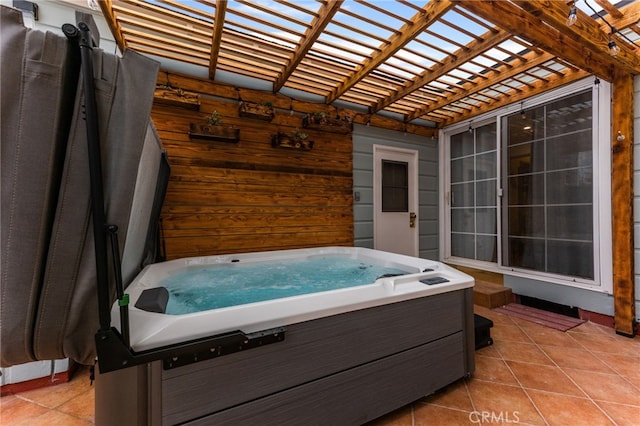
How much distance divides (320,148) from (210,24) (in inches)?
59.6

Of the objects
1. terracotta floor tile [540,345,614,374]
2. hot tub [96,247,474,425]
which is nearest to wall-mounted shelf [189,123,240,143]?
hot tub [96,247,474,425]

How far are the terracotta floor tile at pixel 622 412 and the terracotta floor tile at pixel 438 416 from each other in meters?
0.70

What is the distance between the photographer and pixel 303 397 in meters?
1.07

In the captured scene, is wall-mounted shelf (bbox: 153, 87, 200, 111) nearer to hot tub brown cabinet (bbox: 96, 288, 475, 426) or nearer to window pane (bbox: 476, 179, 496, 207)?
hot tub brown cabinet (bbox: 96, 288, 475, 426)

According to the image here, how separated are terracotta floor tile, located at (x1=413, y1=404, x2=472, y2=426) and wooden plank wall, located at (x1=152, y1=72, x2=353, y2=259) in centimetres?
184

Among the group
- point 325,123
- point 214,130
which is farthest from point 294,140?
point 214,130

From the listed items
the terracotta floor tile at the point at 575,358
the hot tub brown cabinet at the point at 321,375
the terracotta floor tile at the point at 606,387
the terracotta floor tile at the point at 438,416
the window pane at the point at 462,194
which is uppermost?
the window pane at the point at 462,194

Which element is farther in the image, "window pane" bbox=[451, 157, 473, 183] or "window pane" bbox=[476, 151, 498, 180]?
"window pane" bbox=[451, 157, 473, 183]

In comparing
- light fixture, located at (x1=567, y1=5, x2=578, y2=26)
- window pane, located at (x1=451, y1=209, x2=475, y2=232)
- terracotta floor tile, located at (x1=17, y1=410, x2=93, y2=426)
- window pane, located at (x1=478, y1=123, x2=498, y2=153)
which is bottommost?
terracotta floor tile, located at (x1=17, y1=410, x2=93, y2=426)

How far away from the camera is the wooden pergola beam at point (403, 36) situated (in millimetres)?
1642

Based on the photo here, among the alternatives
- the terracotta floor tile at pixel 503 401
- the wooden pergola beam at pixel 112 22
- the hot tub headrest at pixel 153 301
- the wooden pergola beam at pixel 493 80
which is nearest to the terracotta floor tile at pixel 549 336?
the terracotta floor tile at pixel 503 401

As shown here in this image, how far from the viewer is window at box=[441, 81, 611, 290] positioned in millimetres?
2326

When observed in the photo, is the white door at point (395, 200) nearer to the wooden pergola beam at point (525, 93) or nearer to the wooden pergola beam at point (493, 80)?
the wooden pergola beam at point (493, 80)

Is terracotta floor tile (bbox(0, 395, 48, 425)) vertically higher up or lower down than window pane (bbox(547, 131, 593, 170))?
lower down
